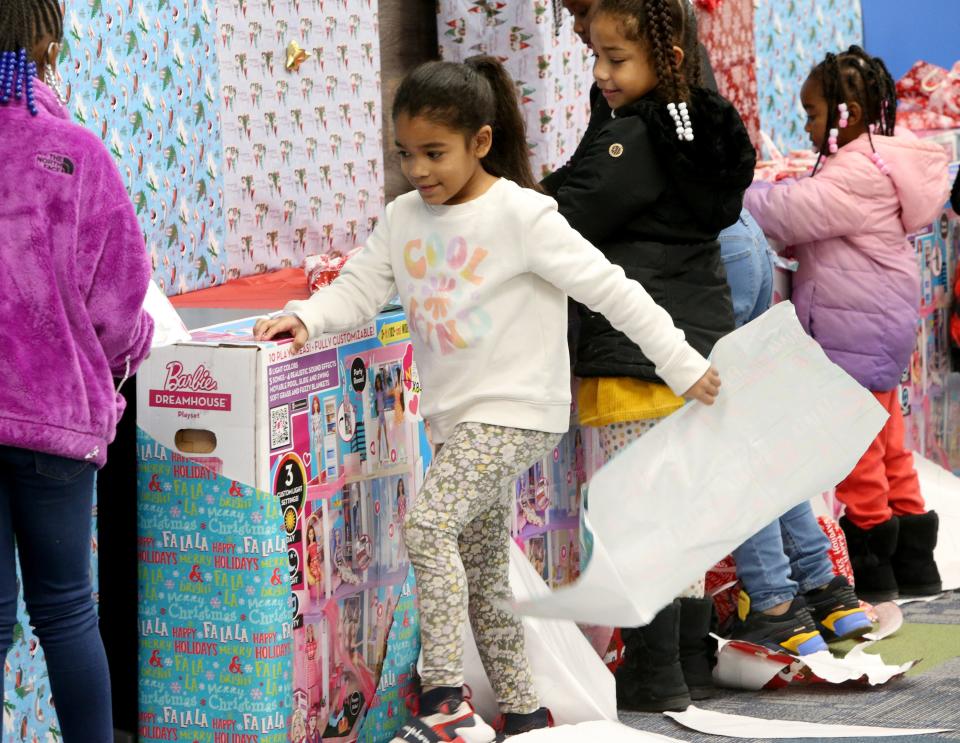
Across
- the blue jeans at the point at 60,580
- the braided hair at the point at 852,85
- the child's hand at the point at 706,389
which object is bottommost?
the blue jeans at the point at 60,580

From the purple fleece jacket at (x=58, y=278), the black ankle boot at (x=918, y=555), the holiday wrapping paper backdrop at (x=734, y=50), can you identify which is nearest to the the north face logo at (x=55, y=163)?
the purple fleece jacket at (x=58, y=278)

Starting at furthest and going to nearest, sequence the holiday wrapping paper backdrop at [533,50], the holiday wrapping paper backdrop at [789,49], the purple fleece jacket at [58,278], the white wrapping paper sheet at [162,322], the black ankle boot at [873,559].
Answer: the holiday wrapping paper backdrop at [789,49] → the holiday wrapping paper backdrop at [533,50] → the black ankle boot at [873,559] → the white wrapping paper sheet at [162,322] → the purple fleece jacket at [58,278]

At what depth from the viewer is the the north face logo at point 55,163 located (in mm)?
2029

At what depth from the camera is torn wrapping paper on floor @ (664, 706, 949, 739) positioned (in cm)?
270

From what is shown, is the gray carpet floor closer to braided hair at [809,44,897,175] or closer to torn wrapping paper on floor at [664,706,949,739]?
torn wrapping paper on floor at [664,706,949,739]

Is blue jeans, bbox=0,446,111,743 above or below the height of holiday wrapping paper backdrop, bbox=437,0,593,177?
below

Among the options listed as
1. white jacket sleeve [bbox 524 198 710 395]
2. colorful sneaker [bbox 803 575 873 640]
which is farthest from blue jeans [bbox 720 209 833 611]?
white jacket sleeve [bbox 524 198 710 395]

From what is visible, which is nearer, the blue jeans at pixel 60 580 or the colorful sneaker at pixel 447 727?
the blue jeans at pixel 60 580

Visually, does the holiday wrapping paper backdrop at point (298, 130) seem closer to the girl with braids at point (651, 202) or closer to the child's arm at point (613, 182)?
the girl with braids at point (651, 202)

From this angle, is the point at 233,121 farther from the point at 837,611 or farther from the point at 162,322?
the point at 837,611

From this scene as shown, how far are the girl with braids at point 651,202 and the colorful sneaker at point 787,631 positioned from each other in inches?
12.2

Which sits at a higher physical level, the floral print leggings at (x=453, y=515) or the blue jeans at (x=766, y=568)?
the floral print leggings at (x=453, y=515)

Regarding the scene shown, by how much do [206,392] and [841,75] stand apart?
1826 millimetres

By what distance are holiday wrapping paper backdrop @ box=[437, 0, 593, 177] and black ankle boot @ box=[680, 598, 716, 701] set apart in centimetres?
136
